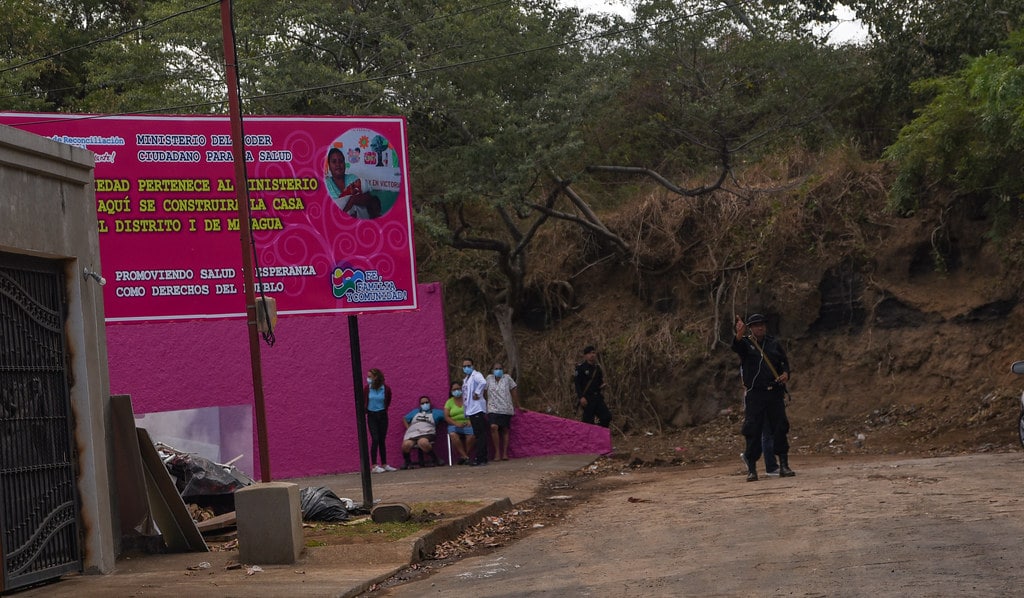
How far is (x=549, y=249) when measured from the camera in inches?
1092

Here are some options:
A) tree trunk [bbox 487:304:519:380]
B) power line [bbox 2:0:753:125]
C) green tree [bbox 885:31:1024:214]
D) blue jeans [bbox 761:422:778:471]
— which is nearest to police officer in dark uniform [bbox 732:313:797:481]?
blue jeans [bbox 761:422:778:471]

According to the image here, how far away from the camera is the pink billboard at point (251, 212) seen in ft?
43.7

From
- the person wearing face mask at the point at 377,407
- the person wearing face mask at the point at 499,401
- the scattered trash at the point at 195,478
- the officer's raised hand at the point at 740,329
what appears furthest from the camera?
the person wearing face mask at the point at 499,401

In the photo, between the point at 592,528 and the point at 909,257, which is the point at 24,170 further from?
the point at 909,257

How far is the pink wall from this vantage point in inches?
825

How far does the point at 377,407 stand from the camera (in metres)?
20.7

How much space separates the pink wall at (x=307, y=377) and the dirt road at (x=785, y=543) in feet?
26.0

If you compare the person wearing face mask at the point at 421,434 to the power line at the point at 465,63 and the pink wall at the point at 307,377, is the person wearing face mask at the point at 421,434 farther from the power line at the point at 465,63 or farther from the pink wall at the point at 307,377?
the power line at the point at 465,63

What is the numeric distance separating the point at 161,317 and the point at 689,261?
1487cm

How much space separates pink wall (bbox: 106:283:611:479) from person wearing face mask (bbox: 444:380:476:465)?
0.56m

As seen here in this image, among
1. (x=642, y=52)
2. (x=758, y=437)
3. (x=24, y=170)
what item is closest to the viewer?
(x=24, y=170)

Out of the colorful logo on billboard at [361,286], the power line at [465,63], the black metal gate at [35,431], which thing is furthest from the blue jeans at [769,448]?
the power line at [465,63]

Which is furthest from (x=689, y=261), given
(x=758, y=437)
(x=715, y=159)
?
(x=758, y=437)

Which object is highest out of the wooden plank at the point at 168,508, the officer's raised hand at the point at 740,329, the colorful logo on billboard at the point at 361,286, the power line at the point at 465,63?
the power line at the point at 465,63
